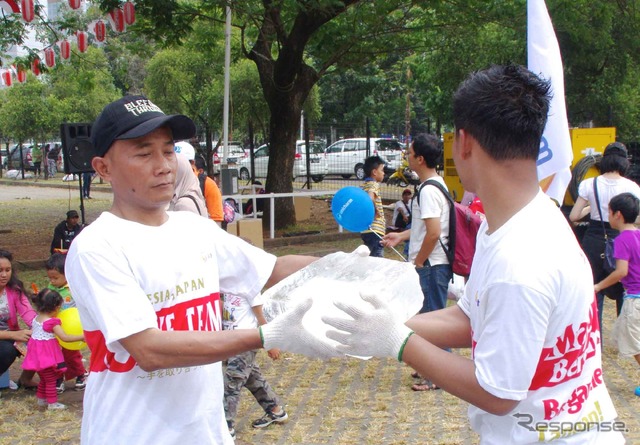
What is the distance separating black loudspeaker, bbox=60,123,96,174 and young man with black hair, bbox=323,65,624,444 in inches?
324

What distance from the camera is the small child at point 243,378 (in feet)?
14.9

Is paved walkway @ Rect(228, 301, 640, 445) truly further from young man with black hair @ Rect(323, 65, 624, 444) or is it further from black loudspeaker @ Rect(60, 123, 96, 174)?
black loudspeaker @ Rect(60, 123, 96, 174)

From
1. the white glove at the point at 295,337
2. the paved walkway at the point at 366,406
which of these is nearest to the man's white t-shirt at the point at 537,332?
the white glove at the point at 295,337

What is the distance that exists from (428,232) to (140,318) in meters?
3.60

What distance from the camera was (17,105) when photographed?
3080 centimetres

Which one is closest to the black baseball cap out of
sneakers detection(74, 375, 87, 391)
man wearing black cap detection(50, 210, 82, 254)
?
sneakers detection(74, 375, 87, 391)

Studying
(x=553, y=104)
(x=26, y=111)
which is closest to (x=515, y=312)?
(x=553, y=104)

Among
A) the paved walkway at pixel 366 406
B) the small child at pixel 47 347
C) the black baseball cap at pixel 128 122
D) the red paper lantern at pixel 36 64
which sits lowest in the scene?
the paved walkway at pixel 366 406

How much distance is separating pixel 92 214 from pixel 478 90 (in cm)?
1713

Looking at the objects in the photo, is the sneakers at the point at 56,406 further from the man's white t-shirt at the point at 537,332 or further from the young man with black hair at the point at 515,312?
the man's white t-shirt at the point at 537,332

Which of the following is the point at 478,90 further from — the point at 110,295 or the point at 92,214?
the point at 92,214

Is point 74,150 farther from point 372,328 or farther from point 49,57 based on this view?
point 372,328

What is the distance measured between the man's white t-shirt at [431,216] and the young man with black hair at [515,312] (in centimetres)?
345

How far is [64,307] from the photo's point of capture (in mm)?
5809
